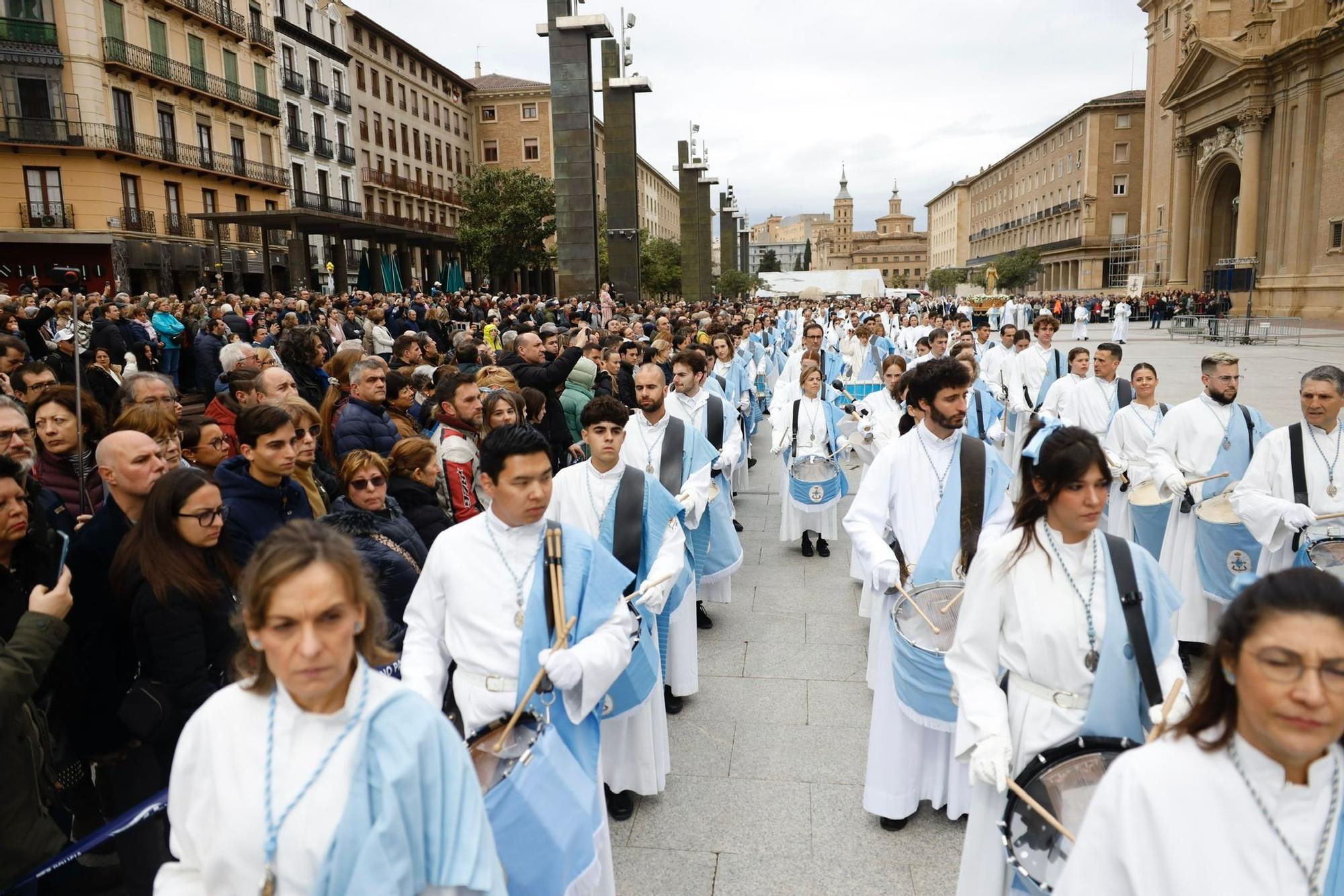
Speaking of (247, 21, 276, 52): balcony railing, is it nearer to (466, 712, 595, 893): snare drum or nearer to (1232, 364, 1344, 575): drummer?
(1232, 364, 1344, 575): drummer

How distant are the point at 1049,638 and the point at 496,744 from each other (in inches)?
66.4

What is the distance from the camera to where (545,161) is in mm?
65938

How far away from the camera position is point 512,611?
121 inches

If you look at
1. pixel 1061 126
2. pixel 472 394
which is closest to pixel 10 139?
pixel 472 394

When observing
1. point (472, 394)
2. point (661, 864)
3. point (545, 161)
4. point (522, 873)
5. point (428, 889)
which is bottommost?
point (661, 864)

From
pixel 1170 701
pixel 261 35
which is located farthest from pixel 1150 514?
pixel 261 35

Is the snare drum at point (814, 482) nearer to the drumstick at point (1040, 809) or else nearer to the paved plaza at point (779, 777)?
the paved plaza at point (779, 777)

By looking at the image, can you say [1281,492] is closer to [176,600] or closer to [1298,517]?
[1298,517]

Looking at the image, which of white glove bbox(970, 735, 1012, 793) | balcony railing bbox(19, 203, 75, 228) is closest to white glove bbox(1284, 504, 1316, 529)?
white glove bbox(970, 735, 1012, 793)

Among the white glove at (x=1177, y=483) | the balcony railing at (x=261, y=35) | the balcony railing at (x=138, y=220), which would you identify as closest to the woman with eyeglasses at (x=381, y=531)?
the white glove at (x=1177, y=483)

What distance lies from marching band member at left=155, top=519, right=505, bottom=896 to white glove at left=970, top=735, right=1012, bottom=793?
1455 mm

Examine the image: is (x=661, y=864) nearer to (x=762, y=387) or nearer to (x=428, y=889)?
(x=428, y=889)

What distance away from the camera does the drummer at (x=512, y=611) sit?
2979mm

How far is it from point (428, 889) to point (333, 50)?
167 ft
